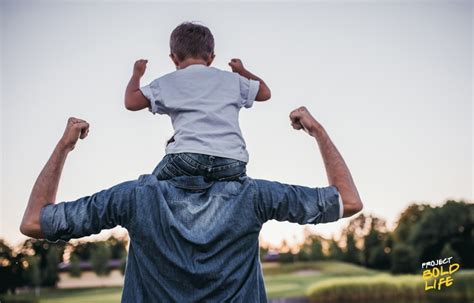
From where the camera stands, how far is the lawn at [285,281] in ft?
58.1

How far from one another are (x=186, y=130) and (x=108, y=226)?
216mm

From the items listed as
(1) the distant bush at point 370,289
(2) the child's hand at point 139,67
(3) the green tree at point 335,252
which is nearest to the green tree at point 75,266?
(3) the green tree at point 335,252

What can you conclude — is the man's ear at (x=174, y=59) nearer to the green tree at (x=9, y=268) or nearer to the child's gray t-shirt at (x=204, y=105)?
the child's gray t-shirt at (x=204, y=105)

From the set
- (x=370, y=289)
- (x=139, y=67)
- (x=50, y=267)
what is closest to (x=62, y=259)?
(x=50, y=267)

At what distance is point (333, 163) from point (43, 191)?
0.50 meters

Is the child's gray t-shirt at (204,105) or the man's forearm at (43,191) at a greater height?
the child's gray t-shirt at (204,105)

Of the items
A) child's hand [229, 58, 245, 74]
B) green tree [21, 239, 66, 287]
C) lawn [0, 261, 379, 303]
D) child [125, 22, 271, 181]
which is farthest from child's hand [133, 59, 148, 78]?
lawn [0, 261, 379, 303]

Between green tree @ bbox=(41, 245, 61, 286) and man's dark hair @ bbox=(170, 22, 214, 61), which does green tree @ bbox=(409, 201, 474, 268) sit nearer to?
green tree @ bbox=(41, 245, 61, 286)

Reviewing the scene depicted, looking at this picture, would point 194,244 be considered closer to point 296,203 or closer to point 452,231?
point 296,203

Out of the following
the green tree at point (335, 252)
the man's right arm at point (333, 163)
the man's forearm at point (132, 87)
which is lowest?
the green tree at point (335, 252)

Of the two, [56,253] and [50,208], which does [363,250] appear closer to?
[56,253]

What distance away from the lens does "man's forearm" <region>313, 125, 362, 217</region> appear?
1.10 meters

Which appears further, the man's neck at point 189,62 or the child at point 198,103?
the man's neck at point 189,62

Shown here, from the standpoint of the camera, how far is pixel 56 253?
56.1 ft
